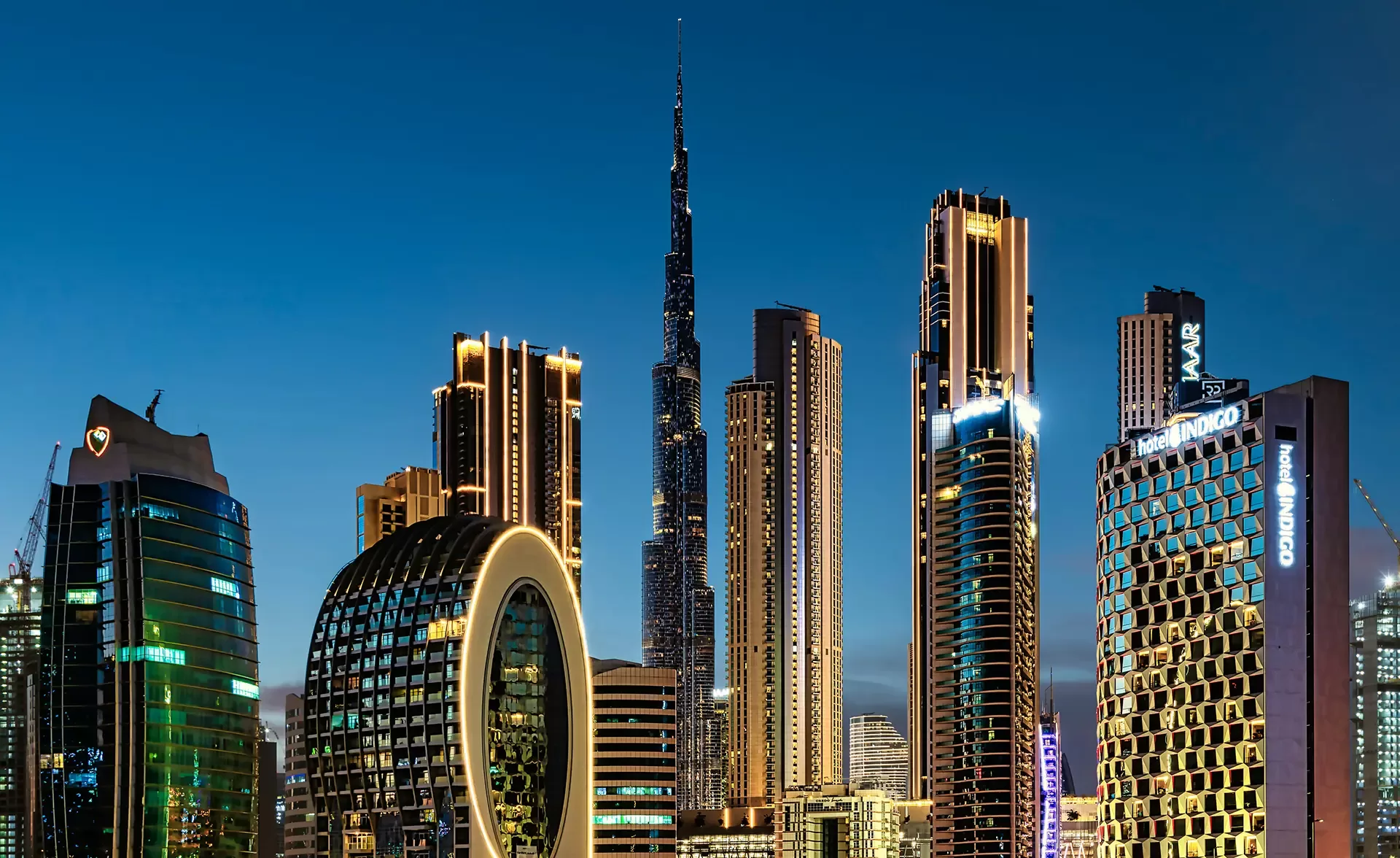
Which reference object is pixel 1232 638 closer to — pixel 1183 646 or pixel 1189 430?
pixel 1183 646

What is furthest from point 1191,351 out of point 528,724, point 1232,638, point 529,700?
point 528,724

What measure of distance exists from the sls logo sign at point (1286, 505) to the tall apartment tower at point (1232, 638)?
10 centimetres

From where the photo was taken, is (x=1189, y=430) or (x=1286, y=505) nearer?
(x=1286, y=505)

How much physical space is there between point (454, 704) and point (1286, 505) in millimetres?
87128

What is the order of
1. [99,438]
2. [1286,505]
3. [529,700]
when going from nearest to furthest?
[1286,505]
[529,700]
[99,438]

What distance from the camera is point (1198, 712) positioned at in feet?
402

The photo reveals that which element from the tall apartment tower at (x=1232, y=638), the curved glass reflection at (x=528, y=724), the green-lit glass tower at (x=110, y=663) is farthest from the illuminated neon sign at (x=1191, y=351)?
the green-lit glass tower at (x=110, y=663)

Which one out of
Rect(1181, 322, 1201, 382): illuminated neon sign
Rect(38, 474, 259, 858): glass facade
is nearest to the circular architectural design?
Rect(38, 474, 259, 858): glass facade

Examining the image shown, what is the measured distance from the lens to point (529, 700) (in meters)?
182

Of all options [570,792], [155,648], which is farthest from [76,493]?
[570,792]

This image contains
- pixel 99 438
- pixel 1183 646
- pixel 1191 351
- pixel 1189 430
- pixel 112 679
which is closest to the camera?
pixel 1183 646

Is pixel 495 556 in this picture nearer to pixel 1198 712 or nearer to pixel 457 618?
pixel 457 618

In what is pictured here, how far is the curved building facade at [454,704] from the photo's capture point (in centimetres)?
17450

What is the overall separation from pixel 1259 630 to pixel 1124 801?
20.1 metres
